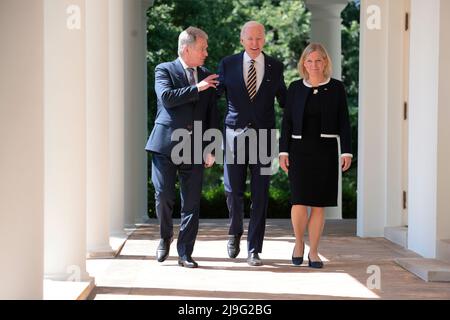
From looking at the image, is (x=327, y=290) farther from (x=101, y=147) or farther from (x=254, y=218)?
(x=101, y=147)

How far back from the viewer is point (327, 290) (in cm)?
828

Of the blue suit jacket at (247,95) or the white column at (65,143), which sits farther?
the blue suit jacket at (247,95)

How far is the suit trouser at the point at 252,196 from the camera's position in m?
9.94

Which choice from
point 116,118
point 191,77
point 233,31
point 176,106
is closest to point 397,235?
point 116,118

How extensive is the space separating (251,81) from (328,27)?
394 inches

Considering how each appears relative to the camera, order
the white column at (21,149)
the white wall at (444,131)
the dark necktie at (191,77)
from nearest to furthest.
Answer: the white column at (21,149) < the dark necktie at (191,77) < the white wall at (444,131)

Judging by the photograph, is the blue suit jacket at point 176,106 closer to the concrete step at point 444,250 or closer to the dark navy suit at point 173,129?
the dark navy suit at point 173,129

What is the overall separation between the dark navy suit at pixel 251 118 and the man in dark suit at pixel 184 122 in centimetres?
32

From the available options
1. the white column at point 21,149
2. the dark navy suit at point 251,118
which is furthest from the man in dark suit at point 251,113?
the white column at point 21,149

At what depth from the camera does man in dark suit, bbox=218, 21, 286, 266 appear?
9.93 meters

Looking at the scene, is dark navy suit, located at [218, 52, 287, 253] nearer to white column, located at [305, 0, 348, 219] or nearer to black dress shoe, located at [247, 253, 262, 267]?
black dress shoe, located at [247, 253, 262, 267]

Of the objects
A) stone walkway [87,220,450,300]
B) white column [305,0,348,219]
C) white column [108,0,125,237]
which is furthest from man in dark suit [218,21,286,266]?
white column [305,0,348,219]
